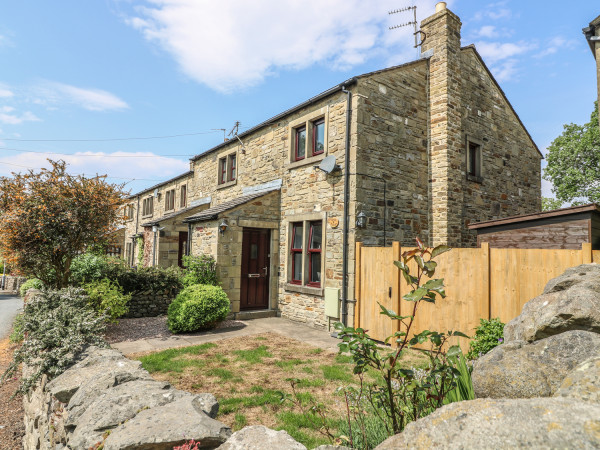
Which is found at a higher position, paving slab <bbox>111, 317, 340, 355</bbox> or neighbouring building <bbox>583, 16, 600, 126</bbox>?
neighbouring building <bbox>583, 16, 600, 126</bbox>

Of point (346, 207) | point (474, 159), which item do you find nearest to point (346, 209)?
point (346, 207)

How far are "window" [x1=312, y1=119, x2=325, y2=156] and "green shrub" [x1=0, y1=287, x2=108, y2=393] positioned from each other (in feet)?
22.6

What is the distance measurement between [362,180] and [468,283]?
351cm

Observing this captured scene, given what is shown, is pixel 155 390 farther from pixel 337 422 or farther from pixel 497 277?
pixel 497 277

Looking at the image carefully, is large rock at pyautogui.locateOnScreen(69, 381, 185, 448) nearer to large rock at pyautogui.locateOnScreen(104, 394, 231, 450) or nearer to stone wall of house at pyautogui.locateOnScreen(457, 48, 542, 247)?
large rock at pyautogui.locateOnScreen(104, 394, 231, 450)

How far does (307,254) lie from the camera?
9.58 m

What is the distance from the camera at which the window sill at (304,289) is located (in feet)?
29.3

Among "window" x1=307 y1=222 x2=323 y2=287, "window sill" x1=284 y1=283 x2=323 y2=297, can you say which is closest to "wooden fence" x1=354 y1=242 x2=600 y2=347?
"window sill" x1=284 y1=283 x2=323 y2=297

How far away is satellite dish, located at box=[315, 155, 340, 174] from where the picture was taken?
870cm

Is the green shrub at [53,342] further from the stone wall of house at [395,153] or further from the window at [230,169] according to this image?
the window at [230,169]

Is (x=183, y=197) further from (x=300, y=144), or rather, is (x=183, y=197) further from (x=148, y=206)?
(x=300, y=144)

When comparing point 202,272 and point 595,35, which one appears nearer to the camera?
point 595,35

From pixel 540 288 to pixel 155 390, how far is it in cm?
561

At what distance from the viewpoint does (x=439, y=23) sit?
397 inches
